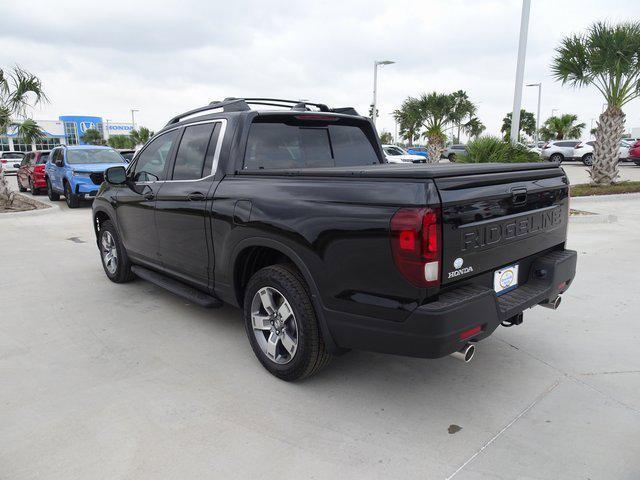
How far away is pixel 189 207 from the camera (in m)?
3.90

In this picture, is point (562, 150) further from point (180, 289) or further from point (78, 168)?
point (180, 289)

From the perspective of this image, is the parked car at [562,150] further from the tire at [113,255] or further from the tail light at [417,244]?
the tail light at [417,244]

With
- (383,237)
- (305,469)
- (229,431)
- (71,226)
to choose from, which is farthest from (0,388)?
(71,226)

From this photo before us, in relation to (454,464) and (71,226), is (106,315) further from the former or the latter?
(71,226)

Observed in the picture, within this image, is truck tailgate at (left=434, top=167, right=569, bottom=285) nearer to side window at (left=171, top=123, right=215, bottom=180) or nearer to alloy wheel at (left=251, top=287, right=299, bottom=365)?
alloy wheel at (left=251, top=287, right=299, bottom=365)

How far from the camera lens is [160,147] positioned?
4.66 m

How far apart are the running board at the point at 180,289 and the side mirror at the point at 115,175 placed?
3.11 ft

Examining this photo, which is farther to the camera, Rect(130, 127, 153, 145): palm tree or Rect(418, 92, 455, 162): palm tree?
Rect(130, 127, 153, 145): palm tree

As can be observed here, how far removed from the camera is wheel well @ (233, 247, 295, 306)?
3379 mm

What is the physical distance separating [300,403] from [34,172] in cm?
1696

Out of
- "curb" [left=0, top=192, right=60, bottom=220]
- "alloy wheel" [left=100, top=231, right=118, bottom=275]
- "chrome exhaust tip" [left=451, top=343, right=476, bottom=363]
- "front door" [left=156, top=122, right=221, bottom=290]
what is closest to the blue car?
"curb" [left=0, top=192, right=60, bottom=220]

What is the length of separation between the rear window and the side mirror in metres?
1.79

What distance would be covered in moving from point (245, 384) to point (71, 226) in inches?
337

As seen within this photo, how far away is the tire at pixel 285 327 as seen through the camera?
2.94 metres
